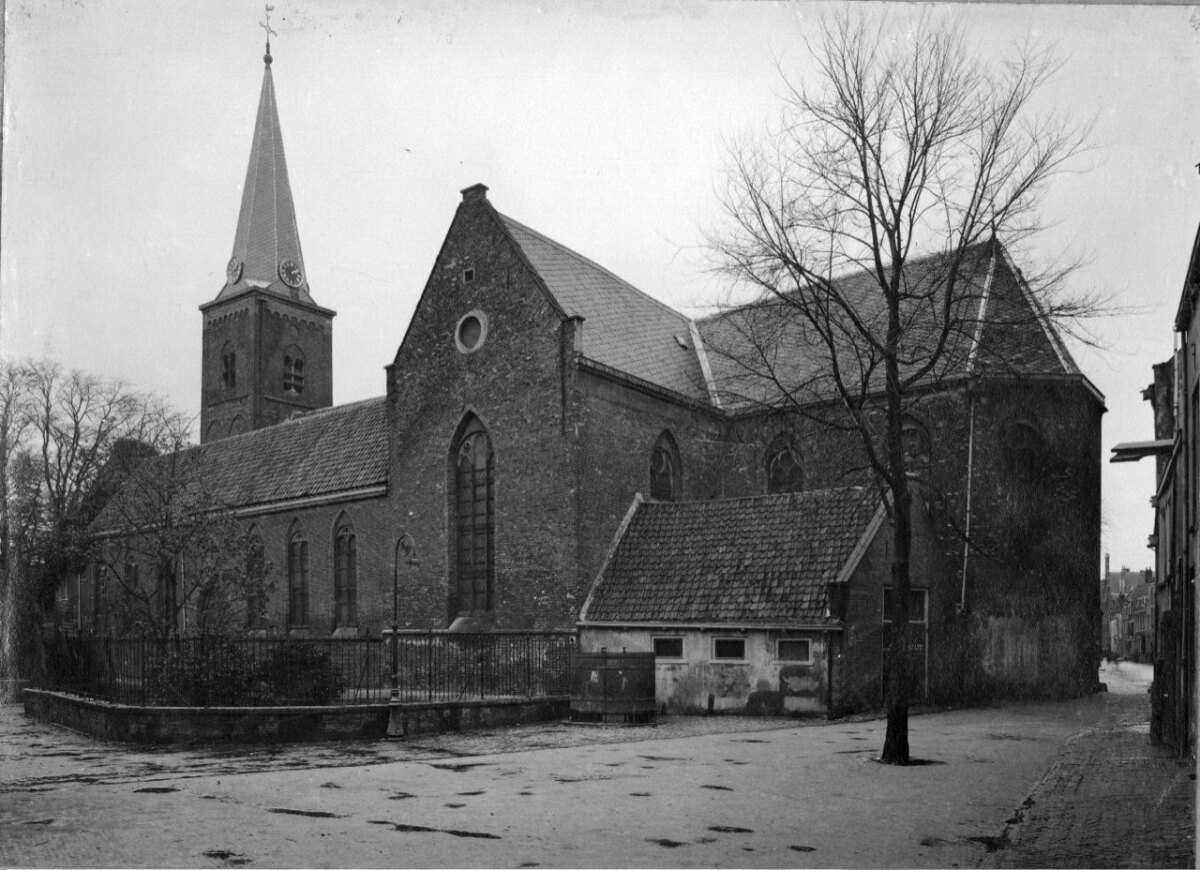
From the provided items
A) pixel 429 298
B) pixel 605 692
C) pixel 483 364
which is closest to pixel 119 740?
pixel 605 692

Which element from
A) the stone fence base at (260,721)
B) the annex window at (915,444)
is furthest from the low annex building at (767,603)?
the stone fence base at (260,721)

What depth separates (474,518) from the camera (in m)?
27.7

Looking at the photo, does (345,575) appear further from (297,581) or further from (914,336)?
(914,336)

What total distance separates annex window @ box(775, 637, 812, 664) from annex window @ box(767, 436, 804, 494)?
875cm

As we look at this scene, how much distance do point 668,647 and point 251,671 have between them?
8.60 meters

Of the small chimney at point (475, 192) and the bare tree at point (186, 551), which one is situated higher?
the small chimney at point (475, 192)

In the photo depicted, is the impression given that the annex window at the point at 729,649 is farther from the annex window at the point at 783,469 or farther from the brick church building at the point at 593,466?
the annex window at the point at 783,469

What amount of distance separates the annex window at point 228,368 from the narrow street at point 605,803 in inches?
1396

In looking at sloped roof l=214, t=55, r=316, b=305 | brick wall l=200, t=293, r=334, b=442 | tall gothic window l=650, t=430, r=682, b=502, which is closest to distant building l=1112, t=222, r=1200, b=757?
tall gothic window l=650, t=430, r=682, b=502

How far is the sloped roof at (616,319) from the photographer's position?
90.7ft

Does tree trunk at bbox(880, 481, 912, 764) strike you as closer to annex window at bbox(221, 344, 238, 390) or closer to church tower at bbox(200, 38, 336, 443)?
church tower at bbox(200, 38, 336, 443)

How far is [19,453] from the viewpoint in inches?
825

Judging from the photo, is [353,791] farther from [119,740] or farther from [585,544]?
[585,544]

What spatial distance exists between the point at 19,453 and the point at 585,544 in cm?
1220
